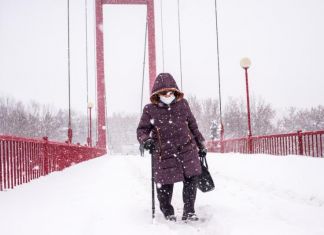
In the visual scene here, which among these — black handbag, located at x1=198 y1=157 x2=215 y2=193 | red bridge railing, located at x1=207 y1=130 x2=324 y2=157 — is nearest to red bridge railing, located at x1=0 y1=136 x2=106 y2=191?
black handbag, located at x1=198 y1=157 x2=215 y2=193

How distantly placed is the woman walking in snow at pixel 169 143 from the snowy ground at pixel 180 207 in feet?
0.81

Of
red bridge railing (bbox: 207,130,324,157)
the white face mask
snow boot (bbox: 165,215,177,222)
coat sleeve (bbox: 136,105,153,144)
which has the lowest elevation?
snow boot (bbox: 165,215,177,222)

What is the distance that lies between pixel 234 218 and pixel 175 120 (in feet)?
3.39

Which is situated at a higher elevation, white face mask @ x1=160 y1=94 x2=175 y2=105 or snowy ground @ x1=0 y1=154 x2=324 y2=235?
white face mask @ x1=160 y1=94 x2=175 y2=105

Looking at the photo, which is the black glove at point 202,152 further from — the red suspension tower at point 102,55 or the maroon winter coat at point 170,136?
the red suspension tower at point 102,55

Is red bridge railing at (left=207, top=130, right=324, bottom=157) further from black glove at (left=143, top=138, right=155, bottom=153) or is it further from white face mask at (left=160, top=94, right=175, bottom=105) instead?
black glove at (left=143, top=138, right=155, bottom=153)

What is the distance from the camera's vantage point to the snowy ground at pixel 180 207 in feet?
10.3

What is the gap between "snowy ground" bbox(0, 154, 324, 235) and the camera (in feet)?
10.3

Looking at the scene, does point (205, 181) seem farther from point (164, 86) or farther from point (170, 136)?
point (164, 86)

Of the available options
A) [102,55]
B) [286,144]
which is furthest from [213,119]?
[286,144]

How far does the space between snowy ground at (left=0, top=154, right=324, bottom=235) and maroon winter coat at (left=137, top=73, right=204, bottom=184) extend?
1.52 ft

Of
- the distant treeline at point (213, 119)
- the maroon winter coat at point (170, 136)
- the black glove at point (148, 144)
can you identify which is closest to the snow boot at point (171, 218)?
the maroon winter coat at point (170, 136)

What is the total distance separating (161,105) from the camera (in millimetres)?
3717

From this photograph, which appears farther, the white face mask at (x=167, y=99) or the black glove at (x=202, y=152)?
the black glove at (x=202, y=152)
